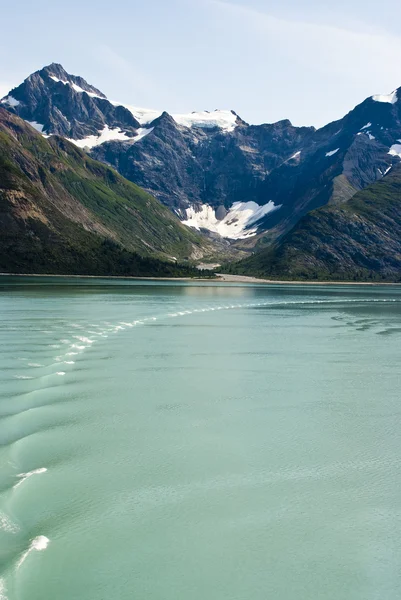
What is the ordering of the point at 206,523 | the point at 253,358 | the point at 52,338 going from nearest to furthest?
the point at 206,523
the point at 253,358
the point at 52,338

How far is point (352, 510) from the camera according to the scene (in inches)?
999

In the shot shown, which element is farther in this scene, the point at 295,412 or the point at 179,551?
the point at 295,412

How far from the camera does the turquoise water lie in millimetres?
20047

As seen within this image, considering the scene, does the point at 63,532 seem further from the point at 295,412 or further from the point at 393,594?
the point at 295,412

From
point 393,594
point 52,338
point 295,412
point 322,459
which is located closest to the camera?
point 393,594

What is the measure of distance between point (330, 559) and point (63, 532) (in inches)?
356

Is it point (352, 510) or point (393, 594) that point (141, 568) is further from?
point (352, 510)

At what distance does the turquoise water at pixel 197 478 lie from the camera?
2005 cm

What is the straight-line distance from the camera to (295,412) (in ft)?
135

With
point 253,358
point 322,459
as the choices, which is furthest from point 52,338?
point 322,459

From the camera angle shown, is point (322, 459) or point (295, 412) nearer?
point (322, 459)

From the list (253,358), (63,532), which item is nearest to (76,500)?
(63,532)

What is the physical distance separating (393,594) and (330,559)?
102 inches

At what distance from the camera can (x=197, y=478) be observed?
1110 inches
